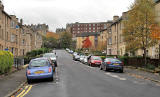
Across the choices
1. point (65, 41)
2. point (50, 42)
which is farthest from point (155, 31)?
point (65, 41)

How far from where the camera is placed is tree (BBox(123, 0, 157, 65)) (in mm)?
24203

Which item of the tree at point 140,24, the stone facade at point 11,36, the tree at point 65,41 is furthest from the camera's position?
the tree at point 65,41

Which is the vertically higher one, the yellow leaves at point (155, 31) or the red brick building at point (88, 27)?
the red brick building at point (88, 27)

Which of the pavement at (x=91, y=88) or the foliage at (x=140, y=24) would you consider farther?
the foliage at (x=140, y=24)

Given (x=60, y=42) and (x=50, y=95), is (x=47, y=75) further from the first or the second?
(x=60, y=42)

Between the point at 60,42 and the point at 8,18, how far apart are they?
91553 millimetres

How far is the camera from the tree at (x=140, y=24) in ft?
79.4

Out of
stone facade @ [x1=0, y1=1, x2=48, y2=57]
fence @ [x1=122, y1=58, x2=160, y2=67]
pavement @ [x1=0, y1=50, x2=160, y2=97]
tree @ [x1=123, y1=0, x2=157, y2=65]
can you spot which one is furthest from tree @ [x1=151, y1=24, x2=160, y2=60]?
stone facade @ [x1=0, y1=1, x2=48, y2=57]

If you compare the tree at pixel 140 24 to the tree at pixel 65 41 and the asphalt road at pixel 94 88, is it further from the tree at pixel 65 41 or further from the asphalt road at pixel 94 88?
the tree at pixel 65 41

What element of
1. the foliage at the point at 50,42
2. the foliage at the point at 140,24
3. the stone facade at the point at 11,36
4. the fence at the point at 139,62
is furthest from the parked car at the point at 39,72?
the foliage at the point at 50,42

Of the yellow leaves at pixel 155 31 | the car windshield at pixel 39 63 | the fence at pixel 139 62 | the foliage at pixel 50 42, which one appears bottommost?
the fence at pixel 139 62

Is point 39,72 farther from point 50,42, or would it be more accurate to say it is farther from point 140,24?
point 50,42

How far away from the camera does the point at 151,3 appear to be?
24875 mm

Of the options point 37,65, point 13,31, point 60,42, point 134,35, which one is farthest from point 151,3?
point 60,42
